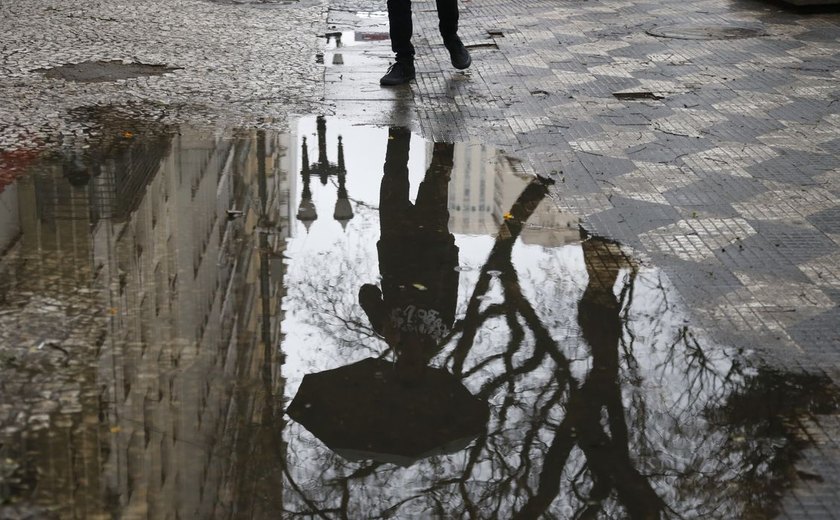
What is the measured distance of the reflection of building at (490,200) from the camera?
637cm

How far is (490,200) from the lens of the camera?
694 centimetres

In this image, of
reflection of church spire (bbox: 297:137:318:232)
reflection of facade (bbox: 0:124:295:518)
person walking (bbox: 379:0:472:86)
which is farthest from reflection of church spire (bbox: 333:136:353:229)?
person walking (bbox: 379:0:472:86)

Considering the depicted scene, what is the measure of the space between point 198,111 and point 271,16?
228 inches

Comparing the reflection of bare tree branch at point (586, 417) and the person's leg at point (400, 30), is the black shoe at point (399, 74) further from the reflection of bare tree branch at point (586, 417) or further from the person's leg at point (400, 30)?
the reflection of bare tree branch at point (586, 417)

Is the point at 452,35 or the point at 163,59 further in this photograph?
the point at 163,59

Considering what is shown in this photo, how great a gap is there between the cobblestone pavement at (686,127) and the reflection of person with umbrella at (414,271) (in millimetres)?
857

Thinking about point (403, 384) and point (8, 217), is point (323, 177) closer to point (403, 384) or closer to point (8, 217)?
point (8, 217)

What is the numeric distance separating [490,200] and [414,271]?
136 cm

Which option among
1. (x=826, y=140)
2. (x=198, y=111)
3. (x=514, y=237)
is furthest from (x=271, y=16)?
(x=514, y=237)

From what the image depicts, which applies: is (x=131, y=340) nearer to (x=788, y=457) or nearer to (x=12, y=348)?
(x=12, y=348)

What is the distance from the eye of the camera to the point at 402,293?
5434mm

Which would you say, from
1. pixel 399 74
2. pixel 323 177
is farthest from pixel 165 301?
pixel 399 74

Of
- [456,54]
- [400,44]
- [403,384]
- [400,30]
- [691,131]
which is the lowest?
[403,384]

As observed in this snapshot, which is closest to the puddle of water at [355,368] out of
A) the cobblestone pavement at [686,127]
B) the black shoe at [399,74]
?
the cobblestone pavement at [686,127]
